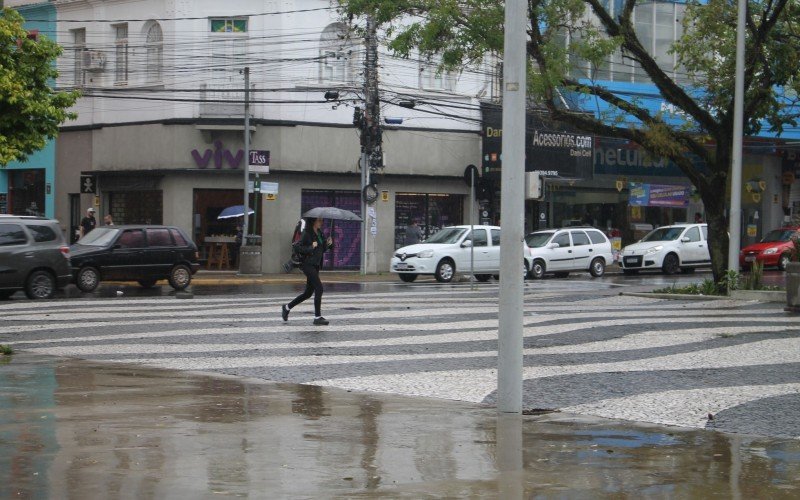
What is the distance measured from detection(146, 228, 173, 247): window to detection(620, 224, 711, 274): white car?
17.7 metres

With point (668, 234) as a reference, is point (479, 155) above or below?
above

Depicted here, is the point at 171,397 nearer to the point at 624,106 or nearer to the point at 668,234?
the point at 624,106

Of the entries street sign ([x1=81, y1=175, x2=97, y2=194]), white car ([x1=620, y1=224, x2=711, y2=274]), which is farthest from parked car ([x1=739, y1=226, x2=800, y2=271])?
street sign ([x1=81, y1=175, x2=97, y2=194])

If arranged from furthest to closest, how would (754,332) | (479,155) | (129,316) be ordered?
(479,155) < (129,316) < (754,332)

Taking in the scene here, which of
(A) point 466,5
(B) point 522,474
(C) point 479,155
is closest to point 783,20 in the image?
(A) point 466,5

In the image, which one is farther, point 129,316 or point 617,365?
point 129,316

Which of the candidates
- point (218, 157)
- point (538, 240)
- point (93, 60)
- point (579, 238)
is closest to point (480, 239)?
point (538, 240)

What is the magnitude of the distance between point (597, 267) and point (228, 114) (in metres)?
13.3

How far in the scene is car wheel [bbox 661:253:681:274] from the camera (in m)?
39.2

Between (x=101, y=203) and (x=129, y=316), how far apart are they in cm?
2235

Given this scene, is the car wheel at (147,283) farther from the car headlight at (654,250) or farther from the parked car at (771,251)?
the parked car at (771,251)

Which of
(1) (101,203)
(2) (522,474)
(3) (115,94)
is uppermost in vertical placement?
(3) (115,94)

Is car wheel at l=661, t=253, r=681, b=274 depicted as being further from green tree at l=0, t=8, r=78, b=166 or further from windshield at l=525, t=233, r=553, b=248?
green tree at l=0, t=8, r=78, b=166

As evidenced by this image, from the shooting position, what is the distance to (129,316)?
63.7 ft
